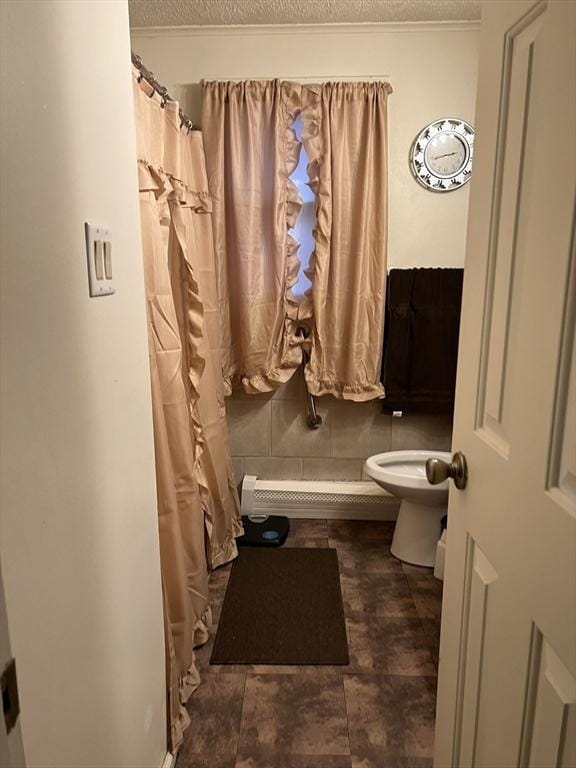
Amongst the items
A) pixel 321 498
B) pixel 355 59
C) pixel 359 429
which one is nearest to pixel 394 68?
pixel 355 59

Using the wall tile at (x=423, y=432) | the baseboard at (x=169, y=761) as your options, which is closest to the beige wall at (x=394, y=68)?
the wall tile at (x=423, y=432)

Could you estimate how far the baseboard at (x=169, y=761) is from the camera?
4.43ft

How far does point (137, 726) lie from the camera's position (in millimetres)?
1119

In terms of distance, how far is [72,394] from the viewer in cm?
79

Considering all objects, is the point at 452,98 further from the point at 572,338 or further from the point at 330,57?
the point at 572,338

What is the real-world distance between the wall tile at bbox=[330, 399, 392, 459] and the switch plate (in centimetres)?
200

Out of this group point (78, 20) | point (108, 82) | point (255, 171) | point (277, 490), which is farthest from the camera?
point (277, 490)

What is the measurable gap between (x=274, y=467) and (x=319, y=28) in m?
2.20

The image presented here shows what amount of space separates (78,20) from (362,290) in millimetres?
1886

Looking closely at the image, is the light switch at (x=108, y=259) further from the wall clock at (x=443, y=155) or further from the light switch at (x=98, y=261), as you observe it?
the wall clock at (x=443, y=155)

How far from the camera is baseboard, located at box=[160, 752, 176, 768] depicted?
1350 mm

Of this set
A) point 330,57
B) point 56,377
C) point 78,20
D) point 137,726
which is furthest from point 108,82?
point 330,57

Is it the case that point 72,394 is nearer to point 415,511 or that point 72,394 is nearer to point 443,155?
point 415,511

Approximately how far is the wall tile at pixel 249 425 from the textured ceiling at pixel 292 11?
1.81m
